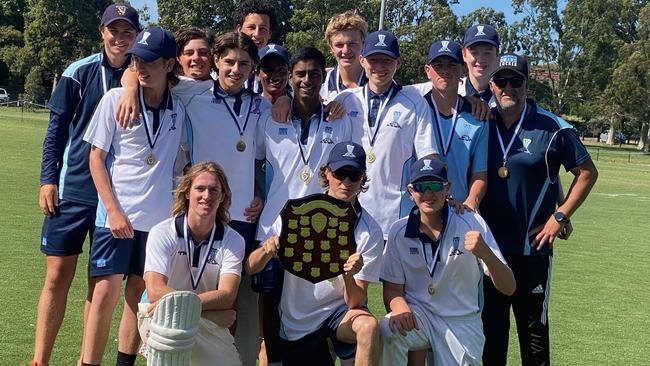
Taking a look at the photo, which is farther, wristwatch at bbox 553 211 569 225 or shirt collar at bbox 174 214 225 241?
wristwatch at bbox 553 211 569 225

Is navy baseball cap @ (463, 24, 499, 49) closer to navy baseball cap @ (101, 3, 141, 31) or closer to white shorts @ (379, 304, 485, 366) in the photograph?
white shorts @ (379, 304, 485, 366)

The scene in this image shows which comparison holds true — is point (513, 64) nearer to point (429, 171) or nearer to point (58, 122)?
point (429, 171)

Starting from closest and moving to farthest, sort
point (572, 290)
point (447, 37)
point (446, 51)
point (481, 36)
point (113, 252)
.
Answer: point (113, 252), point (446, 51), point (481, 36), point (572, 290), point (447, 37)

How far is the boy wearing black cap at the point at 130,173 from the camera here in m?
4.79

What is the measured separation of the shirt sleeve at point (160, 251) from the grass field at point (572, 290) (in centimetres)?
157

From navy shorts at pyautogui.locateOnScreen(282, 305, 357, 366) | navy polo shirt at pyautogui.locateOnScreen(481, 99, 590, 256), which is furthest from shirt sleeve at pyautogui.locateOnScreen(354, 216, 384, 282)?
navy polo shirt at pyautogui.locateOnScreen(481, 99, 590, 256)

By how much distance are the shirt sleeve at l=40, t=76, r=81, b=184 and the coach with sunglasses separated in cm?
311

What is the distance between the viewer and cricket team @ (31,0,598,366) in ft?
15.0

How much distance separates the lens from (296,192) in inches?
196

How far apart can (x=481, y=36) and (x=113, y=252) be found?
319 cm

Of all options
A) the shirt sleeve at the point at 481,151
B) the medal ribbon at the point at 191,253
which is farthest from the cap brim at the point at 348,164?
the shirt sleeve at the point at 481,151

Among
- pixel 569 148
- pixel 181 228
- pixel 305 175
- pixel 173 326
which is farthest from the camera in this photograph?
pixel 569 148

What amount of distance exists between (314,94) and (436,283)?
1.58 meters

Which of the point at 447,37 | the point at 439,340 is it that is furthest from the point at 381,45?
the point at 447,37
